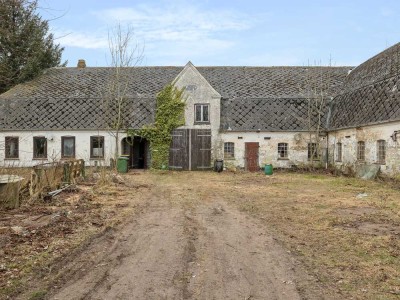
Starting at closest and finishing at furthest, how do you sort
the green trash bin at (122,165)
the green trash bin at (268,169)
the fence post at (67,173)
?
the fence post at (67,173), the green trash bin at (268,169), the green trash bin at (122,165)

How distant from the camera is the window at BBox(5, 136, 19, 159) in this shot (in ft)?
88.8

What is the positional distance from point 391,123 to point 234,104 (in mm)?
10986

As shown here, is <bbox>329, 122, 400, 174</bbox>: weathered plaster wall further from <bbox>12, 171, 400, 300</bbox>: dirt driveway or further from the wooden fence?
the wooden fence

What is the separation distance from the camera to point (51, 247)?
7.38 metres

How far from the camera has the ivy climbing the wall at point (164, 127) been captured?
87.5ft

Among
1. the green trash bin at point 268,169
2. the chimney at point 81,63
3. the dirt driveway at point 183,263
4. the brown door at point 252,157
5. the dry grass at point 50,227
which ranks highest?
the chimney at point 81,63

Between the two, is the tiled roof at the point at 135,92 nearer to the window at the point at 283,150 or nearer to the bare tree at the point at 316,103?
the bare tree at the point at 316,103

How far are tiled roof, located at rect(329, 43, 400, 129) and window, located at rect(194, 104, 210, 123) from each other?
798 centimetres

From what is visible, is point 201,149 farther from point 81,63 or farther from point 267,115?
point 81,63

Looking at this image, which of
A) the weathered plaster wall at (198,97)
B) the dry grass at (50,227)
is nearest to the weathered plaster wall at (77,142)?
the weathered plaster wall at (198,97)

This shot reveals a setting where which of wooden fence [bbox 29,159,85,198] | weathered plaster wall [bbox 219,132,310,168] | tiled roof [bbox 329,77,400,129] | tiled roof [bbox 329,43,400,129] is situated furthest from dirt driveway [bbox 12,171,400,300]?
weathered plaster wall [bbox 219,132,310,168]

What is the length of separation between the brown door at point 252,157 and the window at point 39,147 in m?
13.4

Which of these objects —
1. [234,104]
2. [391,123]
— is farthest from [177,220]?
[234,104]

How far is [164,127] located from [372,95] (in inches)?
500
